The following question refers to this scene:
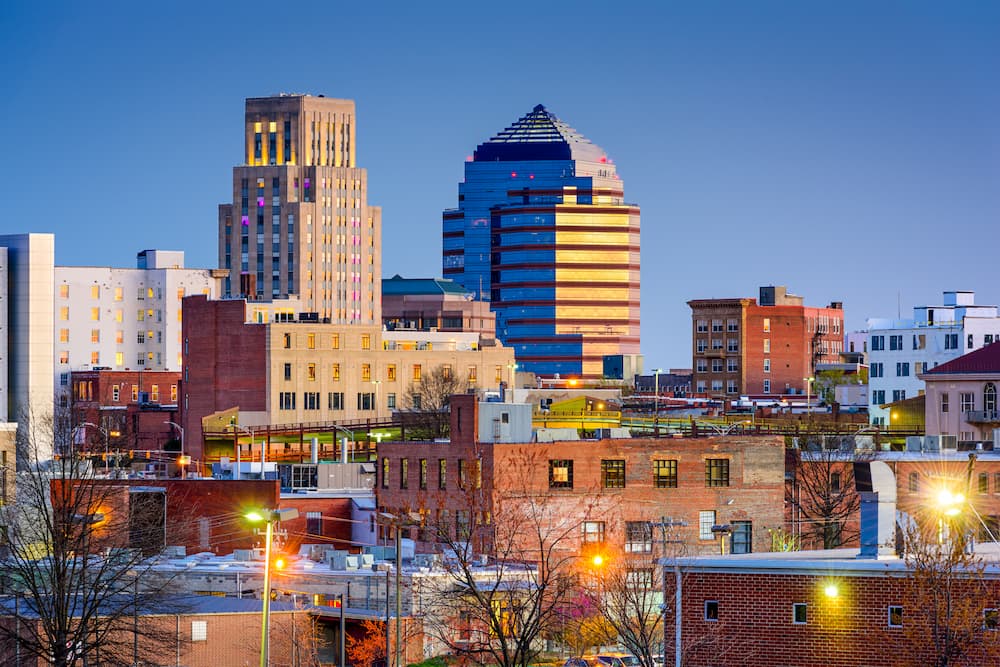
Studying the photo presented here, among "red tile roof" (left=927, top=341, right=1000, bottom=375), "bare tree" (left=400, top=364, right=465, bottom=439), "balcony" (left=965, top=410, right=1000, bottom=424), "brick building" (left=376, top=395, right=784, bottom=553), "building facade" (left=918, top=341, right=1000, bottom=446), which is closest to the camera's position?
"brick building" (left=376, top=395, right=784, bottom=553)

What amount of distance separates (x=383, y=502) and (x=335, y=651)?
2609 centimetres

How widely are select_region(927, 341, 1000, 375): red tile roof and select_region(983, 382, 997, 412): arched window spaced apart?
3.82 feet

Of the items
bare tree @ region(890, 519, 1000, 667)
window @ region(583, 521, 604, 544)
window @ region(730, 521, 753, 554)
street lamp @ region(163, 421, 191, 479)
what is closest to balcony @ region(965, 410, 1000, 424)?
window @ region(730, 521, 753, 554)

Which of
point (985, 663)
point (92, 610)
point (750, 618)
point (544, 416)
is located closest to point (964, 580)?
point (985, 663)

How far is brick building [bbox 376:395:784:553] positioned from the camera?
102125 mm

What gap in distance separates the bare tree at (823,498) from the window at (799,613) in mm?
54436

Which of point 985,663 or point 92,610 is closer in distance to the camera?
point 985,663

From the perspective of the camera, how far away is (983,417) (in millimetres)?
149500

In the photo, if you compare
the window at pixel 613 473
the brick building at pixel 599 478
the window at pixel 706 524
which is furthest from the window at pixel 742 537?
the window at pixel 613 473

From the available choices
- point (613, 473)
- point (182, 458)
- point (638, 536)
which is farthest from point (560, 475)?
point (182, 458)

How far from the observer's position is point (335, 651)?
81.4 m

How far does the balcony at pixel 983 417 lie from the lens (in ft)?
487

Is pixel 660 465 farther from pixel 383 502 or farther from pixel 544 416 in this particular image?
pixel 544 416

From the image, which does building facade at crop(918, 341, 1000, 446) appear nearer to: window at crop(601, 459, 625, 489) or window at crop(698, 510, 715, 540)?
window at crop(698, 510, 715, 540)
